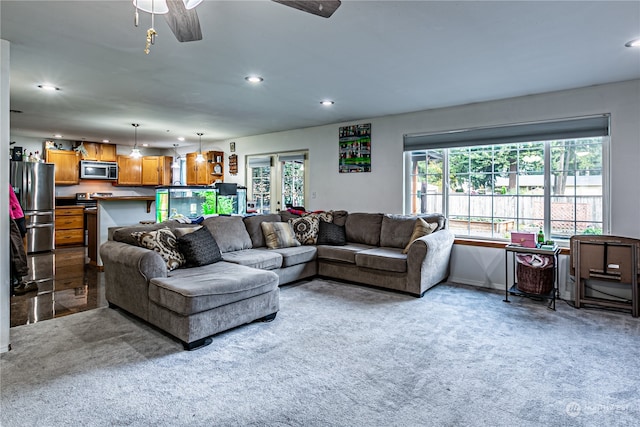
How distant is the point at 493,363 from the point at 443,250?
6.77ft

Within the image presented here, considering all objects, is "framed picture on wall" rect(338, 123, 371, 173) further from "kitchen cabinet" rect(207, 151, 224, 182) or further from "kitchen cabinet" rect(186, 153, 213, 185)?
"kitchen cabinet" rect(186, 153, 213, 185)

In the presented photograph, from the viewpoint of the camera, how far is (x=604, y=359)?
257 cm

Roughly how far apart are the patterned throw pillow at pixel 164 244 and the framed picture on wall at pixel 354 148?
10.5 feet

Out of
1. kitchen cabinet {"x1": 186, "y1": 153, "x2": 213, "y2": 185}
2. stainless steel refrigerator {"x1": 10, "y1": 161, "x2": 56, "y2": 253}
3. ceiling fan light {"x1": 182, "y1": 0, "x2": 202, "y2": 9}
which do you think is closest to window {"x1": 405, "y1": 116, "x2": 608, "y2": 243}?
ceiling fan light {"x1": 182, "y1": 0, "x2": 202, "y2": 9}

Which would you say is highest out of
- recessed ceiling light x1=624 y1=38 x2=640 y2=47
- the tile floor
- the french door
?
recessed ceiling light x1=624 y1=38 x2=640 y2=47

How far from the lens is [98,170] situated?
27.8ft

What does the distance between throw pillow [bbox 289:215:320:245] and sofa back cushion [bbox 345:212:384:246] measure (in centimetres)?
51

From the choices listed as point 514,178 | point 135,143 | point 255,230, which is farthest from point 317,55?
point 135,143

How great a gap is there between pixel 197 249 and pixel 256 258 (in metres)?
0.71

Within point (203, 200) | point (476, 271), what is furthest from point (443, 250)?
point (203, 200)

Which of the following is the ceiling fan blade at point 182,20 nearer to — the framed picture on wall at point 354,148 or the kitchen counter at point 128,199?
the framed picture on wall at point 354,148

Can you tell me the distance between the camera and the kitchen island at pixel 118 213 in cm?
543

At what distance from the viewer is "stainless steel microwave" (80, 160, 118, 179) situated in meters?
8.23

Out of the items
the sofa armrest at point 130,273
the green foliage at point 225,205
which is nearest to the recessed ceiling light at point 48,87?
the sofa armrest at point 130,273
